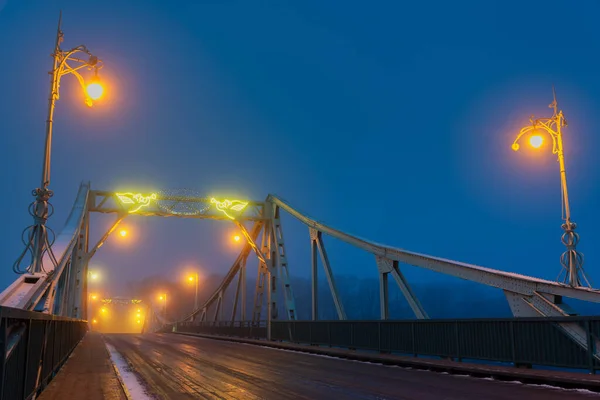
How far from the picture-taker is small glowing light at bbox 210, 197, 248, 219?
35.7 meters

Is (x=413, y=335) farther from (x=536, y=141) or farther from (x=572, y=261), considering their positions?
(x=536, y=141)

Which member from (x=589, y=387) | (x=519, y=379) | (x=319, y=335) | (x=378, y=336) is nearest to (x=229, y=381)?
(x=519, y=379)

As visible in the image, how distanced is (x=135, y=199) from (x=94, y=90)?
22384mm

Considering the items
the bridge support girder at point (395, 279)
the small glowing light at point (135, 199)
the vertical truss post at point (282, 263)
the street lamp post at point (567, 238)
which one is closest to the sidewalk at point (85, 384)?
the bridge support girder at point (395, 279)

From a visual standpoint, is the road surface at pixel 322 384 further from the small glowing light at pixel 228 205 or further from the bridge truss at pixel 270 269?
the small glowing light at pixel 228 205

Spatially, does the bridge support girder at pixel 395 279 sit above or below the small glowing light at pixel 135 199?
below

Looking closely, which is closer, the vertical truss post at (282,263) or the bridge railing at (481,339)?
the bridge railing at (481,339)

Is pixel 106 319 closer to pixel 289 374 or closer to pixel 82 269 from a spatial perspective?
pixel 82 269

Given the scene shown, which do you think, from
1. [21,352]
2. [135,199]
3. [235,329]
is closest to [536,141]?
[21,352]

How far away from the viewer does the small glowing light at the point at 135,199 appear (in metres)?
33.8

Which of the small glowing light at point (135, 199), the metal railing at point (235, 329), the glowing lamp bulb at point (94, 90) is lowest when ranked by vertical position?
the metal railing at point (235, 329)

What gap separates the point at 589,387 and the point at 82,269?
31.2m

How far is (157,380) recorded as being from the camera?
11.8 meters

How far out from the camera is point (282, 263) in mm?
33906
